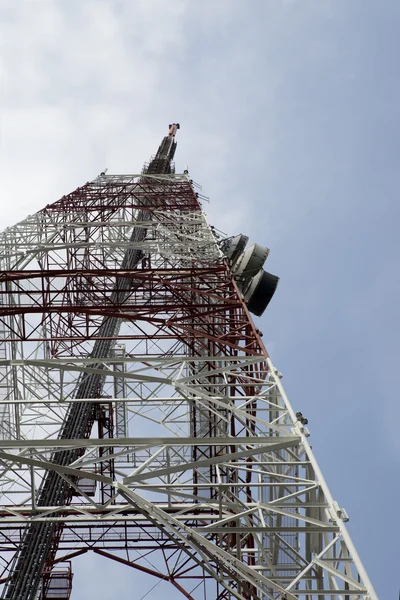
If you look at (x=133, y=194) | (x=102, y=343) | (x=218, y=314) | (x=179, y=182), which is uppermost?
(x=179, y=182)

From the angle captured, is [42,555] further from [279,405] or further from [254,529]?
[254,529]

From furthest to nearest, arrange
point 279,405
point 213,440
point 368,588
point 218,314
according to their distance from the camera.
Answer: point 218,314, point 279,405, point 213,440, point 368,588

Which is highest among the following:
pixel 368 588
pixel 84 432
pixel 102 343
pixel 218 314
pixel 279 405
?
pixel 102 343

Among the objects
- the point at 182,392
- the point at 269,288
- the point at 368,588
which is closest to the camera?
the point at 368,588

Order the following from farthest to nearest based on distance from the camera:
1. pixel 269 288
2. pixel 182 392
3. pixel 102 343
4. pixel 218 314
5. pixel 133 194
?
pixel 133 194, pixel 102 343, pixel 269 288, pixel 218 314, pixel 182 392

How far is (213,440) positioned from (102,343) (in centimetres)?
1878

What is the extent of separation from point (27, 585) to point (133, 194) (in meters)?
27.0

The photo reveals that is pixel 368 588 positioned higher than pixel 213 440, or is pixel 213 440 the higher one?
pixel 213 440

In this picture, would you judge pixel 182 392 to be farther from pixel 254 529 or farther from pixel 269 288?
pixel 269 288

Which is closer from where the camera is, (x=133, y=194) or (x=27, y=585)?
(x=27, y=585)

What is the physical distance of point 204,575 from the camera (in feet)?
83.1

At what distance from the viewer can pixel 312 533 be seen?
476 inches

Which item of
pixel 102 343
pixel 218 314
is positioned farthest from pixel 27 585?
pixel 102 343

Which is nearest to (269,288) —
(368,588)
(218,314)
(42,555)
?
(218,314)
